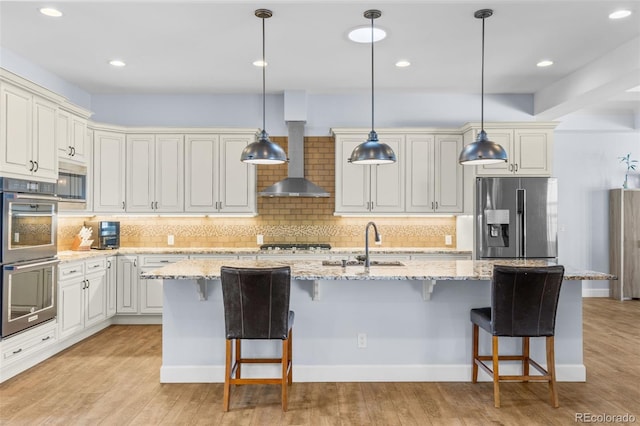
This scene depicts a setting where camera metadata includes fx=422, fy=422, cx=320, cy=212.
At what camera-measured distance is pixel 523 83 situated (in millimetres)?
5293

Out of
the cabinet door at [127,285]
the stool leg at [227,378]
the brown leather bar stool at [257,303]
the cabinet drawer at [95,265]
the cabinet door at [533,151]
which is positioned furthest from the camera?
the cabinet door at [533,151]

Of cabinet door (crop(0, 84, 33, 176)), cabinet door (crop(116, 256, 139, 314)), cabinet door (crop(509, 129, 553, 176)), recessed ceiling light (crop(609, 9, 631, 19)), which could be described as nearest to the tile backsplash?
cabinet door (crop(116, 256, 139, 314))

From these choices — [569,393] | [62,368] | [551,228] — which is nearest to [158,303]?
[62,368]

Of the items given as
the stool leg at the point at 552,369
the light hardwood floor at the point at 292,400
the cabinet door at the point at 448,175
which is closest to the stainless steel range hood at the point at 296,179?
the cabinet door at the point at 448,175

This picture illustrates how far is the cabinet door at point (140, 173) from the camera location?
17.8 ft

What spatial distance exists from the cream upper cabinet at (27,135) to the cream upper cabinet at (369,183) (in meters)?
3.14

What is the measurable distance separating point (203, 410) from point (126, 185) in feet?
11.5

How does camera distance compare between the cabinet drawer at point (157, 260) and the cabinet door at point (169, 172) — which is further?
the cabinet door at point (169, 172)

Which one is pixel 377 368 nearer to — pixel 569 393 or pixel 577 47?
pixel 569 393

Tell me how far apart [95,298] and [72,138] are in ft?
5.82

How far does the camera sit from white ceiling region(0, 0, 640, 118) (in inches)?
132

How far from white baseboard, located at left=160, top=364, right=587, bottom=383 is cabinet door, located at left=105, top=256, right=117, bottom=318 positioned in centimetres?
206

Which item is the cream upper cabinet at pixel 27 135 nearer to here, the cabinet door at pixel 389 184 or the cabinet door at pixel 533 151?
the cabinet door at pixel 389 184

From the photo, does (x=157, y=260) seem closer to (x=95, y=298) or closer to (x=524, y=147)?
(x=95, y=298)
